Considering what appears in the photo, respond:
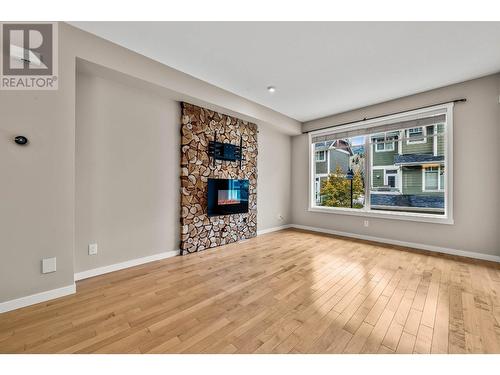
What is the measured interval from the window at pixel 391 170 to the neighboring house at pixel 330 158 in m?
0.02

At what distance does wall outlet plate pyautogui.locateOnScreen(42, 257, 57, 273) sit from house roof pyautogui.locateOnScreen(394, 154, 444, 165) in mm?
5331

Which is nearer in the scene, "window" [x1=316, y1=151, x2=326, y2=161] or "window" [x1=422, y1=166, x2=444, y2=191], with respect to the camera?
"window" [x1=422, y1=166, x2=444, y2=191]

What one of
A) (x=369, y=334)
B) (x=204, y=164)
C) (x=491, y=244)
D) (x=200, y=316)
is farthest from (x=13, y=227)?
(x=491, y=244)

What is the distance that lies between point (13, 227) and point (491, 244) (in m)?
5.78

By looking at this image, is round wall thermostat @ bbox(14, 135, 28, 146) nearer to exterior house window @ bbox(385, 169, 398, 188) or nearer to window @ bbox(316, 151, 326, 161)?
window @ bbox(316, 151, 326, 161)

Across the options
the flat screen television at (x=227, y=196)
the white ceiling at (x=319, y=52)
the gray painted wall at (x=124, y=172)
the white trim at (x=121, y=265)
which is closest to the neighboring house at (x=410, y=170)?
the white ceiling at (x=319, y=52)

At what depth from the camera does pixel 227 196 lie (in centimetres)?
399

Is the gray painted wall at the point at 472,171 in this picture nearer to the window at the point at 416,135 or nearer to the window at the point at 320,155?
the window at the point at 416,135

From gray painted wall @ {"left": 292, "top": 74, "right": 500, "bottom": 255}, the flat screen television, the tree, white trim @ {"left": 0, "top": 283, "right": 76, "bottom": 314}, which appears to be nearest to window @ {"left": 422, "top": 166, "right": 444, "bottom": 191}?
gray painted wall @ {"left": 292, "top": 74, "right": 500, "bottom": 255}

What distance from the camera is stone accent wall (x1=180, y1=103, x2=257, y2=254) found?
11.1ft
